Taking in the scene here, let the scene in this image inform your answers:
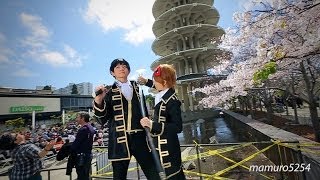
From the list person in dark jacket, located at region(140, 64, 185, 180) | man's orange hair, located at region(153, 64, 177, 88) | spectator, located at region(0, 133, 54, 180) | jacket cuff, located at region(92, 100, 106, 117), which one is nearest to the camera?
person in dark jacket, located at region(140, 64, 185, 180)

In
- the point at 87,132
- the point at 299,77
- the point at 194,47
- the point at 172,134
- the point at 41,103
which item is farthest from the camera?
the point at 41,103

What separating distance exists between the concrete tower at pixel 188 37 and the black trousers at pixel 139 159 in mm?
32706

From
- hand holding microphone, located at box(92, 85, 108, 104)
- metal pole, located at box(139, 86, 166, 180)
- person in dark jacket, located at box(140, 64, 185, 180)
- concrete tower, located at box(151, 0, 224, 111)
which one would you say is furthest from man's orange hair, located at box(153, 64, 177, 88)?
concrete tower, located at box(151, 0, 224, 111)

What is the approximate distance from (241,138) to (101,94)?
50.9 ft

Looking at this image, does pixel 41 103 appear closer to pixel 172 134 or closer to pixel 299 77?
pixel 299 77

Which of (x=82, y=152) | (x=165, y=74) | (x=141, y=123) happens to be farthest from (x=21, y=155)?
(x=165, y=74)

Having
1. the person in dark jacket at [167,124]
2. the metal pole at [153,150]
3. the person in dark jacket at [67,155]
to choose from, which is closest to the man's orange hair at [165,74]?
the person in dark jacket at [167,124]

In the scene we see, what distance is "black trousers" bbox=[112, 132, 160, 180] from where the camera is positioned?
2.58 metres

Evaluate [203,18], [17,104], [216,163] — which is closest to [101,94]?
[216,163]

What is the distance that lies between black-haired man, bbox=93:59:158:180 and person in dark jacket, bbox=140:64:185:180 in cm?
20

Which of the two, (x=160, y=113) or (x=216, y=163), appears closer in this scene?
(x=160, y=113)

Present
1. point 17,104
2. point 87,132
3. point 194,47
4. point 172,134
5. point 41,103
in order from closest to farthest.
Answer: point 172,134
point 87,132
point 194,47
point 17,104
point 41,103

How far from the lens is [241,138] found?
53.5 ft

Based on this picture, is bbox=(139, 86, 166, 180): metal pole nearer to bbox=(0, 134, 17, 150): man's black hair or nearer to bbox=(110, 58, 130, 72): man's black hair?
bbox=(110, 58, 130, 72): man's black hair
